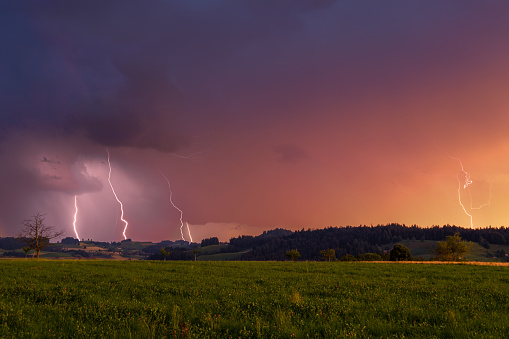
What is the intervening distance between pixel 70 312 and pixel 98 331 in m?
3.69

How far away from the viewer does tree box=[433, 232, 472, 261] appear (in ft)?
465

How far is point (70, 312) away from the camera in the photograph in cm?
1196

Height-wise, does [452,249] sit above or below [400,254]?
above

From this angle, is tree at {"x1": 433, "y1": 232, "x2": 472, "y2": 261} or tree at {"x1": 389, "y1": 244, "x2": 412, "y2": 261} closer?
tree at {"x1": 389, "y1": 244, "x2": 412, "y2": 261}

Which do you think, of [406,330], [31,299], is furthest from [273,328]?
[31,299]

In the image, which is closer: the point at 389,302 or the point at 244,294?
the point at 389,302

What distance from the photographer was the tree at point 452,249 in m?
142

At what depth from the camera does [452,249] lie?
14512cm

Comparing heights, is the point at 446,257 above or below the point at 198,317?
below

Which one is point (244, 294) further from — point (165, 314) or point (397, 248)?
point (397, 248)

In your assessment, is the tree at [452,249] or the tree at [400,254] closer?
the tree at [400,254]

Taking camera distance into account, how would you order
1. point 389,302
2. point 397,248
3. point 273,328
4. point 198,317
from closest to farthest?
point 273,328, point 198,317, point 389,302, point 397,248

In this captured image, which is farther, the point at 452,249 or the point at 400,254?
the point at 452,249

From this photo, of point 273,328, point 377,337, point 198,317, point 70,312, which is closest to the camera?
point 377,337
